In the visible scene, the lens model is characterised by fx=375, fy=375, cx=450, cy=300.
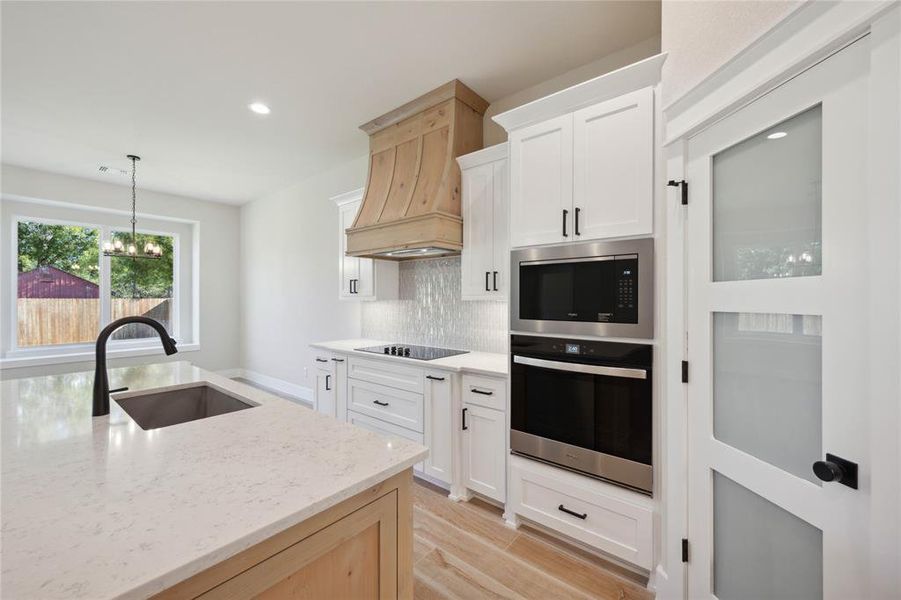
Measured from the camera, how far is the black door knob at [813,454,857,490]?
94 centimetres

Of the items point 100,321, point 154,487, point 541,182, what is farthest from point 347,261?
point 100,321

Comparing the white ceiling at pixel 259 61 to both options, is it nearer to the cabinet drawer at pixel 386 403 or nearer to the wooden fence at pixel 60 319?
the wooden fence at pixel 60 319

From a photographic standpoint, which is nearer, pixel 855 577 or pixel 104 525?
pixel 104 525

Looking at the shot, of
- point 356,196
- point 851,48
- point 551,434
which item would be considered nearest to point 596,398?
point 551,434

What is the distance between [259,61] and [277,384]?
4.22 meters

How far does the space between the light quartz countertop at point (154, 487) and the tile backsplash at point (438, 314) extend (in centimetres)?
198

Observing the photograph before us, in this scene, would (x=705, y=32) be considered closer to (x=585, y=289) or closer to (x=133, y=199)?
(x=585, y=289)

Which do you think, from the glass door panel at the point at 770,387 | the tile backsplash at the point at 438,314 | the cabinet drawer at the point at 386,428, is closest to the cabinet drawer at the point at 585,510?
the glass door panel at the point at 770,387

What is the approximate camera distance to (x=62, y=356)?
4711 millimetres

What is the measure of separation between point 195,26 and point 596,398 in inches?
124

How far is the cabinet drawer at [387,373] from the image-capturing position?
275 centimetres

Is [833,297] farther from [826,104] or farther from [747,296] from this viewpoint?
[826,104]

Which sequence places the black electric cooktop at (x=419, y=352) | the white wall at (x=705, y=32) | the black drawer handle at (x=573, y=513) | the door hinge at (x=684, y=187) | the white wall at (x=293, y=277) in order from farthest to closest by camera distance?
1. the white wall at (x=293, y=277)
2. the black electric cooktop at (x=419, y=352)
3. the black drawer handle at (x=573, y=513)
4. the door hinge at (x=684, y=187)
5. the white wall at (x=705, y=32)

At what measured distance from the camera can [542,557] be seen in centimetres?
203
